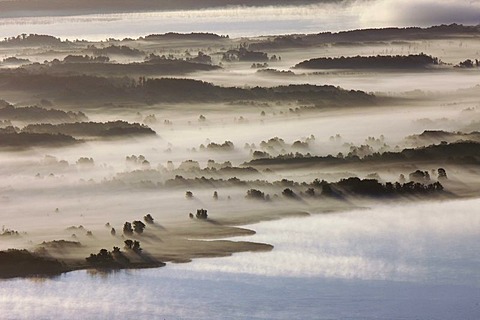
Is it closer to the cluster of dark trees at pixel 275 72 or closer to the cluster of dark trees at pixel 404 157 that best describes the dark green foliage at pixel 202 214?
the cluster of dark trees at pixel 404 157

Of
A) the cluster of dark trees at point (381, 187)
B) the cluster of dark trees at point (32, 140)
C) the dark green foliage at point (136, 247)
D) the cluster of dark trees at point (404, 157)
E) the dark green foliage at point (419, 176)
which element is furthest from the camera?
the cluster of dark trees at point (32, 140)

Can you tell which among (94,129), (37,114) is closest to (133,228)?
(94,129)

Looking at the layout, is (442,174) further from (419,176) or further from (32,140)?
(32,140)

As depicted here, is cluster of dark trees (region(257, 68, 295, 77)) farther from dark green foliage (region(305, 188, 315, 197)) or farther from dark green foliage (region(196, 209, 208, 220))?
dark green foliage (region(196, 209, 208, 220))

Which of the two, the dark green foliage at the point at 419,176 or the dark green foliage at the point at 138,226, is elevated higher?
the dark green foliage at the point at 419,176

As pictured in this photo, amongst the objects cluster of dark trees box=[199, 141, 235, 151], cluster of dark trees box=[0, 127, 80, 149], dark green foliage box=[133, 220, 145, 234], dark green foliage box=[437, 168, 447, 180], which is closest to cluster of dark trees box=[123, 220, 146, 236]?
dark green foliage box=[133, 220, 145, 234]

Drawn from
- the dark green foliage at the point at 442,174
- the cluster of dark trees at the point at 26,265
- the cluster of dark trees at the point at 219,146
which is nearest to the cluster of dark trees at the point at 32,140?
the cluster of dark trees at the point at 219,146

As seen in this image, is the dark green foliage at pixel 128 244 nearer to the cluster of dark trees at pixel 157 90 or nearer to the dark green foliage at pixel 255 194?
the dark green foliage at pixel 255 194

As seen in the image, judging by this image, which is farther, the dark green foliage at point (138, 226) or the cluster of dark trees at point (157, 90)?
the cluster of dark trees at point (157, 90)

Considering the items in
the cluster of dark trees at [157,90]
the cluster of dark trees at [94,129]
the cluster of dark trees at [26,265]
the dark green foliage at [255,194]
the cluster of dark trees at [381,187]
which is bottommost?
the cluster of dark trees at [26,265]

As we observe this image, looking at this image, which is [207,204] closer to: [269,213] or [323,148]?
[269,213]

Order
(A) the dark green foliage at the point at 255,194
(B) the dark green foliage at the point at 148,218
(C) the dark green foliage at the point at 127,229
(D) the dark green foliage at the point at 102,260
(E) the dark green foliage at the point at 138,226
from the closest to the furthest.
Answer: (D) the dark green foliage at the point at 102,260 → (C) the dark green foliage at the point at 127,229 → (E) the dark green foliage at the point at 138,226 → (B) the dark green foliage at the point at 148,218 → (A) the dark green foliage at the point at 255,194

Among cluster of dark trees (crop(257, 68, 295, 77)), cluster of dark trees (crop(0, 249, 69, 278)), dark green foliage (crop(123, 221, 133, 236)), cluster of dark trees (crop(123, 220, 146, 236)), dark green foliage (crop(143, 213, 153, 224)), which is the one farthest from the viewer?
cluster of dark trees (crop(257, 68, 295, 77))
